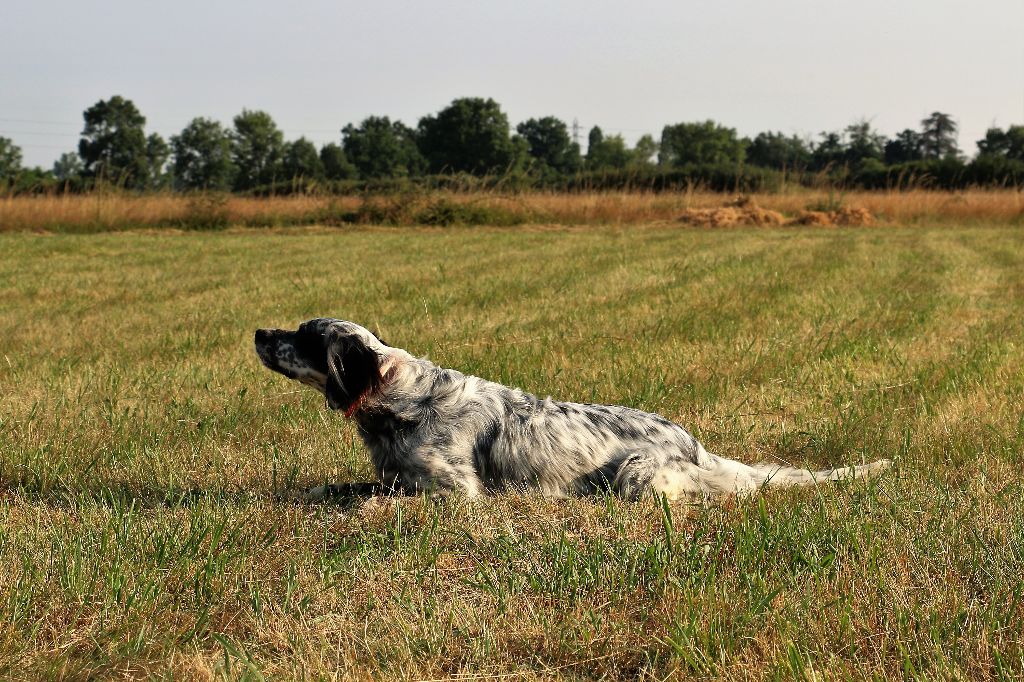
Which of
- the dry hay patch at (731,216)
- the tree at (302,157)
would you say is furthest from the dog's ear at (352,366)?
the tree at (302,157)

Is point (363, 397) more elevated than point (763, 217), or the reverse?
point (363, 397)

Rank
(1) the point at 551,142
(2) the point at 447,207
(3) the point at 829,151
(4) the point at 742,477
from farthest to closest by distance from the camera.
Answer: (1) the point at 551,142 → (3) the point at 829,151 → (2) the point at 447,207 → (4) the point at 742,477

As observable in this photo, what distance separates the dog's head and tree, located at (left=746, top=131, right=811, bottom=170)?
311 feet

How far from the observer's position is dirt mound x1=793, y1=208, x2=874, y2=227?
2745 centimetres

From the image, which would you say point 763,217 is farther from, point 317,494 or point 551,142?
point 551,142

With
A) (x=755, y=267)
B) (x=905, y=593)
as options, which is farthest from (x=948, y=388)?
(x=755, y=267)

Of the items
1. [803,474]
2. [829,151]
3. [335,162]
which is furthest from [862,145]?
[803,474]

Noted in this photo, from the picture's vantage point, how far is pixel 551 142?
11788 cm

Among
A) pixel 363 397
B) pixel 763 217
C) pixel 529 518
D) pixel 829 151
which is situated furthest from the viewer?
pixel 829 151

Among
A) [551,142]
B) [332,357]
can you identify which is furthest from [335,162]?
[332,357]

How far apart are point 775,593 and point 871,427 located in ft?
8.81

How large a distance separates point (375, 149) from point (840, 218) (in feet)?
242

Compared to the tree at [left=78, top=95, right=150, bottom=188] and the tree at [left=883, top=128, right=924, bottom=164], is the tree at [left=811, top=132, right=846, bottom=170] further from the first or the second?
the tree at [left=78, top=95, right=150, bottom=188]

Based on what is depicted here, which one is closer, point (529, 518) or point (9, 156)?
point (529, 518)
